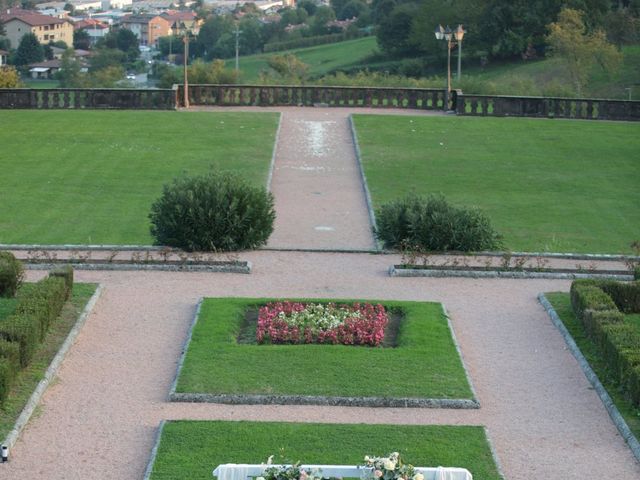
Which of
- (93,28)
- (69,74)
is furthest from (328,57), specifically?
(93,28)

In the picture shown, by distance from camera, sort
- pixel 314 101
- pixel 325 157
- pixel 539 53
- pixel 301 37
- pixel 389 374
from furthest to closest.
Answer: pixel 301 37
pixel 539 53
pixel 314 101
pixel 325 157
pixel 389 374

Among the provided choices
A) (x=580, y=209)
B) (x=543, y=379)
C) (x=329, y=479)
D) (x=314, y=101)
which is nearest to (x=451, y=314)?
(x=543, y=379)

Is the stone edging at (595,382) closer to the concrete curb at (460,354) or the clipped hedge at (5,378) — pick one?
the concrete curb at (460,354)

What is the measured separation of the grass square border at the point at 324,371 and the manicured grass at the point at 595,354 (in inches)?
71.0

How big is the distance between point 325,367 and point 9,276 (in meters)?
5.98

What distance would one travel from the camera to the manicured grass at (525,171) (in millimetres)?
27672

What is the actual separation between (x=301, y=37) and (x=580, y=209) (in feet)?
283

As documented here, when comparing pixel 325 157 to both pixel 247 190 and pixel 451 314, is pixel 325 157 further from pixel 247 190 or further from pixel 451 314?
pixel 451 314

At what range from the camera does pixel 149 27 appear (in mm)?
155875

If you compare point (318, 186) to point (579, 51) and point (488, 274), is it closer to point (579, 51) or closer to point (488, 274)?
point (488, 274)

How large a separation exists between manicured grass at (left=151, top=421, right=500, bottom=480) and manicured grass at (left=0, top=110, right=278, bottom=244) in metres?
11.6

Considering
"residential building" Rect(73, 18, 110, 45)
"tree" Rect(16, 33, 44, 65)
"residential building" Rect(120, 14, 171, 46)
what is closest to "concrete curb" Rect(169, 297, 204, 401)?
"tree" Rect(16, 33, 44, 65)

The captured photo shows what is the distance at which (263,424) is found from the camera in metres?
15.0

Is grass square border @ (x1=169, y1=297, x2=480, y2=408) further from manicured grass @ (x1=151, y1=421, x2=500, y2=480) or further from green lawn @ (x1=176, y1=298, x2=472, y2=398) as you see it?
manicured grass @ (x1=151, y1=421, x2=500, y2=480)
